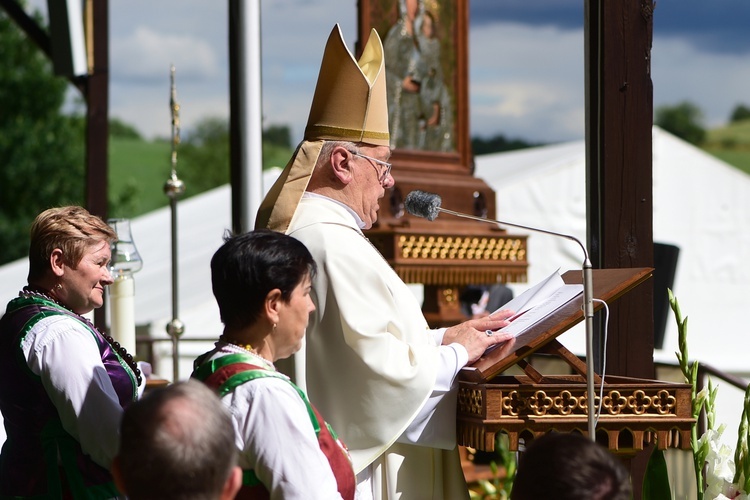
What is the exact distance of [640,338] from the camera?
3.26 m

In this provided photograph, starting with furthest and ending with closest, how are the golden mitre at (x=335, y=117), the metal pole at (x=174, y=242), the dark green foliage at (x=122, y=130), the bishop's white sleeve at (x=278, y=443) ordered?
the dark green foliage at (x=122, y=130) → the metal pole at (x=174, y=242) → the golden mitre at (x=335, y=117) → the bishop's white sleeve at (x=278, y=443)

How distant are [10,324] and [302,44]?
228 feet

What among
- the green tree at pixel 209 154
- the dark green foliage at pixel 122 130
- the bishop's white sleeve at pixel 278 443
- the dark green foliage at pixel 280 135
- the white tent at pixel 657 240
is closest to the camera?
the bishop's white sleeve at pixel 278 443

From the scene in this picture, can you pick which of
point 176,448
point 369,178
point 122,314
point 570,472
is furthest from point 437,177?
point 176,448

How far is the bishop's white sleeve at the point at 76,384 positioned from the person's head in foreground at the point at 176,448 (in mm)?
940

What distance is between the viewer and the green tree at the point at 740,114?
5734cm

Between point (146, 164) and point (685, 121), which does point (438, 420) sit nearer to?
point (685, 121)

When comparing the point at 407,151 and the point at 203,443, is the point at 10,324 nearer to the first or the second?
the point at 203,443

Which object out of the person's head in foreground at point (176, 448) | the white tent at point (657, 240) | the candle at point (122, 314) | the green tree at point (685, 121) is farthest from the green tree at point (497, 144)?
the person's head in foreground at point (176, 448)

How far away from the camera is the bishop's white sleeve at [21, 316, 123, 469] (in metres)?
2.65

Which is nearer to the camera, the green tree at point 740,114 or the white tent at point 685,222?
the white tent at point 685,222

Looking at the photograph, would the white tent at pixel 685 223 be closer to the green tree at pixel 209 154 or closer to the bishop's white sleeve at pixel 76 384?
the bishop's white sleeve at pixel 76 384

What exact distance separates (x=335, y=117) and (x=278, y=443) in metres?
1.40

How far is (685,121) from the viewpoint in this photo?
192ft
